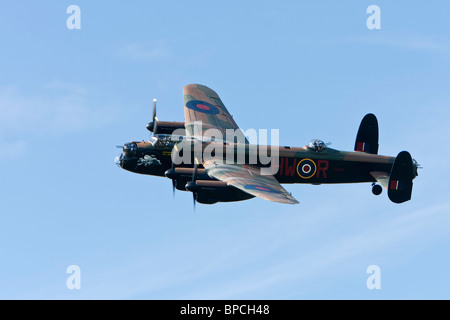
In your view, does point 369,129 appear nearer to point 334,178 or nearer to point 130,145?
point 334,178

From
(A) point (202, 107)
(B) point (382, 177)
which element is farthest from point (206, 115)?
(B) point (382, 177)

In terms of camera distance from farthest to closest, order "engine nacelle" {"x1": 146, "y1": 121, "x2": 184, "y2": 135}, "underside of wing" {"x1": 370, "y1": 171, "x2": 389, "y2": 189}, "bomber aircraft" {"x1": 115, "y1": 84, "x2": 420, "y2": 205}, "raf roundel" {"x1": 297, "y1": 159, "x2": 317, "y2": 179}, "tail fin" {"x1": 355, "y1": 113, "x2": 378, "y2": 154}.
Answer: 1. "engine nacelle" {"x1": 146, "y1": 121, "x2": 184, "y2": 135}
2. "tail fin" {"x1": 355, "y1": 113, "x2": 378, "y2": 154}
3. "raf roundel" {"x1": 297, "y1": 159, "x2": 317, "y2": 179}
4. "underside of wing" {"x1": 370, "y1": 171, "x2": 389, "y2": 189}
5. "bomber aircraft" {"x1": 115, "y1": 84, "x2": 420, "y2": 205}

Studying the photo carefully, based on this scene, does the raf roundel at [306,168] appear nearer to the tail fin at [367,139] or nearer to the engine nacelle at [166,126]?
the tail fin at [367,139]

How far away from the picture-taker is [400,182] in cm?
5006

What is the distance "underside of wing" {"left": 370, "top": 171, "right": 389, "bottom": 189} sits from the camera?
51.0 m

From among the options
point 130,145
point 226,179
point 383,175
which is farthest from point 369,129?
point 130,145

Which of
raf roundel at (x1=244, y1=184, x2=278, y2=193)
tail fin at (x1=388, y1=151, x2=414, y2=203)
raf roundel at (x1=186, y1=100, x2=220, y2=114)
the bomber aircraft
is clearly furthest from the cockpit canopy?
raf roundel at (x1=186, y1=100, x2=220, y2=114)

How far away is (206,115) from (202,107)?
4.17 feet

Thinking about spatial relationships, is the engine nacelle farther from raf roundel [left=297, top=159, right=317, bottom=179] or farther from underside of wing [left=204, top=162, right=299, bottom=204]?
raf roundel [left=297, top=159, right=317, bottom=179]

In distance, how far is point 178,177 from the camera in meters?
48.3

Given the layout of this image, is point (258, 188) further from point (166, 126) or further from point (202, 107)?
point (202, 107)

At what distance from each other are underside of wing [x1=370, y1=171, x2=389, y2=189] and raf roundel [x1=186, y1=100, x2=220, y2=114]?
11.5 metres

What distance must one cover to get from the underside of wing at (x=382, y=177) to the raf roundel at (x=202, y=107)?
1154cm

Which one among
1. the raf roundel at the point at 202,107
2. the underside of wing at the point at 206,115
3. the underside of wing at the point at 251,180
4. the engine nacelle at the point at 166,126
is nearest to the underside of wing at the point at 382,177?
the underside of wing at the point at 251,180
